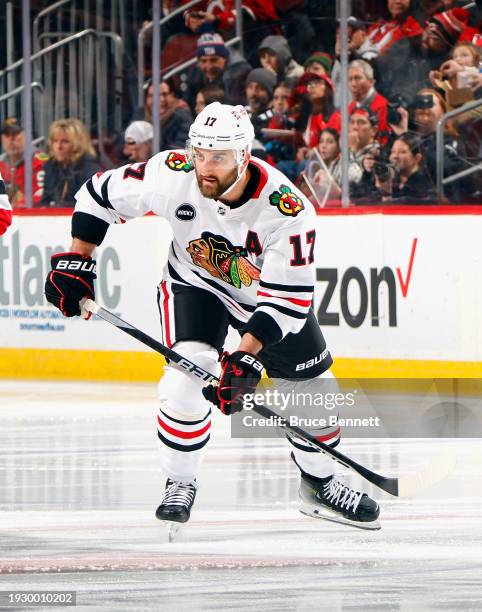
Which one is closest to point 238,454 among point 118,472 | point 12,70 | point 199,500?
point 118,472

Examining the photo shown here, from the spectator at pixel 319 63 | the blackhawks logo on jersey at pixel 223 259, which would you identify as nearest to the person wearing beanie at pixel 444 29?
the spectator at pixel 319 63

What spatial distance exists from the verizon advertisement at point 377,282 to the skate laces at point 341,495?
3519 millimetres

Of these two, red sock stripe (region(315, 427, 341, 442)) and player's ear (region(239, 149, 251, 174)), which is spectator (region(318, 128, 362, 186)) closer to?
red sock stripe (region(315, 427, 341, 442))

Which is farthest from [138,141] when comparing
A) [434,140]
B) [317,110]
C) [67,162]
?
[434,140]

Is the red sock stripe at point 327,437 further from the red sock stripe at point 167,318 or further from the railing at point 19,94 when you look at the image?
the railing at point 19,94

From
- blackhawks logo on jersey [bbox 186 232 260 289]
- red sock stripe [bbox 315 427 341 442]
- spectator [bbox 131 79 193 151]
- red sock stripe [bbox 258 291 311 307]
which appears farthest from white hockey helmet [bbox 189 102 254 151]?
spectator [bbox 131 79 193 151]

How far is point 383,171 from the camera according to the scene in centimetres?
918

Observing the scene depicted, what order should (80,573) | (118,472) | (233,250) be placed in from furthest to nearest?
(118,472) < (233,250) < (80,573)

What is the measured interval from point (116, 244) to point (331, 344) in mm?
1637

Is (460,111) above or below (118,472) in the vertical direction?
above

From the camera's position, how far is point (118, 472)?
6570 mm

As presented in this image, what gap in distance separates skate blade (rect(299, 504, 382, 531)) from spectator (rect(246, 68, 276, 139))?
4.66 metres

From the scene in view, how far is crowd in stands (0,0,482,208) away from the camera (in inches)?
355

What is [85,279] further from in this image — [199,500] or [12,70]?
[12,70]
